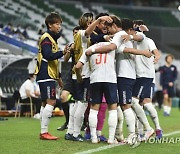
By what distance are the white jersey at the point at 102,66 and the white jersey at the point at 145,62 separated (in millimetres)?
998

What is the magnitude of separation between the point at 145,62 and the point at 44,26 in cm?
1596

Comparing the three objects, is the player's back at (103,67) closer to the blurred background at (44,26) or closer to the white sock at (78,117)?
the white sock at (78,117)

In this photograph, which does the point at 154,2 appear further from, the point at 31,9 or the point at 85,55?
the point at 85,55

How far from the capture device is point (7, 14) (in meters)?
28.1

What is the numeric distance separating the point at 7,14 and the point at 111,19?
18931 mm

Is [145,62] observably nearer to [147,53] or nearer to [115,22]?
[147,53]

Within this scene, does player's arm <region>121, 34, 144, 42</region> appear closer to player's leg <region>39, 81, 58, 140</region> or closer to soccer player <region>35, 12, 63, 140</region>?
soccer player <region>35, 12, 63, 140</region>

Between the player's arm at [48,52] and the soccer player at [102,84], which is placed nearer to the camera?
the soccer player at [102,84]

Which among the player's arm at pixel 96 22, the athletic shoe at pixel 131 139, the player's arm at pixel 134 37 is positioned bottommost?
the athletic shoe at pixel 131 139

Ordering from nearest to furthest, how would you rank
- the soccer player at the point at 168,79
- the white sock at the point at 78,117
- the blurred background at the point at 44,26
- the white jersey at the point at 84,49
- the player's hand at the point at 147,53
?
the player's hand at the point at 147,53 → the white jersey at the point at 84,49 → the white sock at the point at 78,117 → the blurred background at the point at 44,26 → the soccer player at the point at 168,79

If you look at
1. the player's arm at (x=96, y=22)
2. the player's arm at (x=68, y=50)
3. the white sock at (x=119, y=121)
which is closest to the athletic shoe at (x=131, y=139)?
the white sock at (x=119, y=121)

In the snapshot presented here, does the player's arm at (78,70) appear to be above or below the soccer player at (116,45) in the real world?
below

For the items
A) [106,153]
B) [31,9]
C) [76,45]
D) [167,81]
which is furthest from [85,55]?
[31,9]

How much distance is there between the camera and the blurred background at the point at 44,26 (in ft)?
66.3
